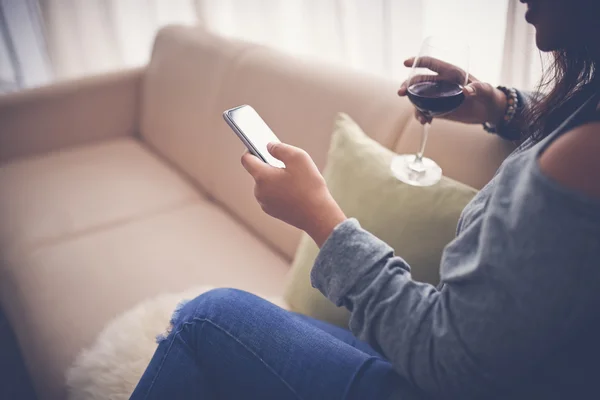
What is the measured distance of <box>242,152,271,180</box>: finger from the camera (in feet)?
2.23

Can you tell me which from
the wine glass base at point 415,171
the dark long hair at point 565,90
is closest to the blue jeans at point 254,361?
the wine glass base at point 415,171

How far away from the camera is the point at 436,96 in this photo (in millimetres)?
744

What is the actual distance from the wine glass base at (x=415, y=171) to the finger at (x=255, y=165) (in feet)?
0.92

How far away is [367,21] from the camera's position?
132cm

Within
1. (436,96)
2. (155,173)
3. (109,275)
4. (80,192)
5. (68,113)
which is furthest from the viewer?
(68,113)

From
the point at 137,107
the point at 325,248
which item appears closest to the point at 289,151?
the point at 325,248

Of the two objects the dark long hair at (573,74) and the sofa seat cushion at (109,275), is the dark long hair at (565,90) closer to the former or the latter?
the dark long hair at (573,74)

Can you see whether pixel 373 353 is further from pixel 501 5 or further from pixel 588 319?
pixel 501 5

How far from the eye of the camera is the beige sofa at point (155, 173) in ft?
3.33

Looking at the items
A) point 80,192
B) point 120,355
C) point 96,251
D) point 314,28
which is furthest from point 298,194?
point 80,192

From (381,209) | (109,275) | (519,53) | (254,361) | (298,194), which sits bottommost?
(109,275)

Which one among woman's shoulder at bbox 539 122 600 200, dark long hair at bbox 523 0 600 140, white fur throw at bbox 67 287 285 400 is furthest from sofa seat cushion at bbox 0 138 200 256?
woman's shoulder at bbox 539 122 600 200

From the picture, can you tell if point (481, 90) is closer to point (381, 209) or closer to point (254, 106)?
point (381, 209)

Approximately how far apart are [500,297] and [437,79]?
468 millimetres
